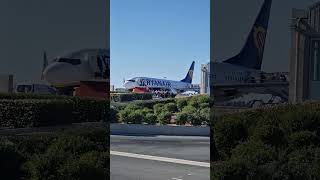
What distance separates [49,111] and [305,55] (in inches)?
161

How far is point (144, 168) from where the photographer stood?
9789 millimetres

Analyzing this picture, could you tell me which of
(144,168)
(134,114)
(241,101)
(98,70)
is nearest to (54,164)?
(98,70)

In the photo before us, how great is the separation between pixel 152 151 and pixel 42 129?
3665 mm

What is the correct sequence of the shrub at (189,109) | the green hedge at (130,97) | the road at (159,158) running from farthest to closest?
the green hedge at (130,97) → the shrub at (189,109) → the road at (159,158)

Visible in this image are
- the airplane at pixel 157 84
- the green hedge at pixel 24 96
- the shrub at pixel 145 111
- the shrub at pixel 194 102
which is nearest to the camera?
the green hedge at pixel 24 96

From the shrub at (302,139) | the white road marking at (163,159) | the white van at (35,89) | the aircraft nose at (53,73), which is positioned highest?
the aircraft nose at (53,73)

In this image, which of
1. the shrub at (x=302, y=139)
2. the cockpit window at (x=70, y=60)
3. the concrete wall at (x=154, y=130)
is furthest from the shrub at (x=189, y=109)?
the cockpit window at (x=70, y=60)

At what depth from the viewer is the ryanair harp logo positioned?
29.0ft

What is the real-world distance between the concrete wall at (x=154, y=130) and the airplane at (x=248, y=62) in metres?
5.18

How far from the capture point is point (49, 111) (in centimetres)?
825

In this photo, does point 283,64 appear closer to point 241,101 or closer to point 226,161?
point 241,101

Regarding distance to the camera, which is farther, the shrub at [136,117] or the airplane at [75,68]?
the shrub at [136,117]

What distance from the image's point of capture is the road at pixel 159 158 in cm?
929

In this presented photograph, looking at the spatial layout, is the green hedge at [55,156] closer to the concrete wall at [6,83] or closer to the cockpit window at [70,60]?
the concrete wall at [6,83]
